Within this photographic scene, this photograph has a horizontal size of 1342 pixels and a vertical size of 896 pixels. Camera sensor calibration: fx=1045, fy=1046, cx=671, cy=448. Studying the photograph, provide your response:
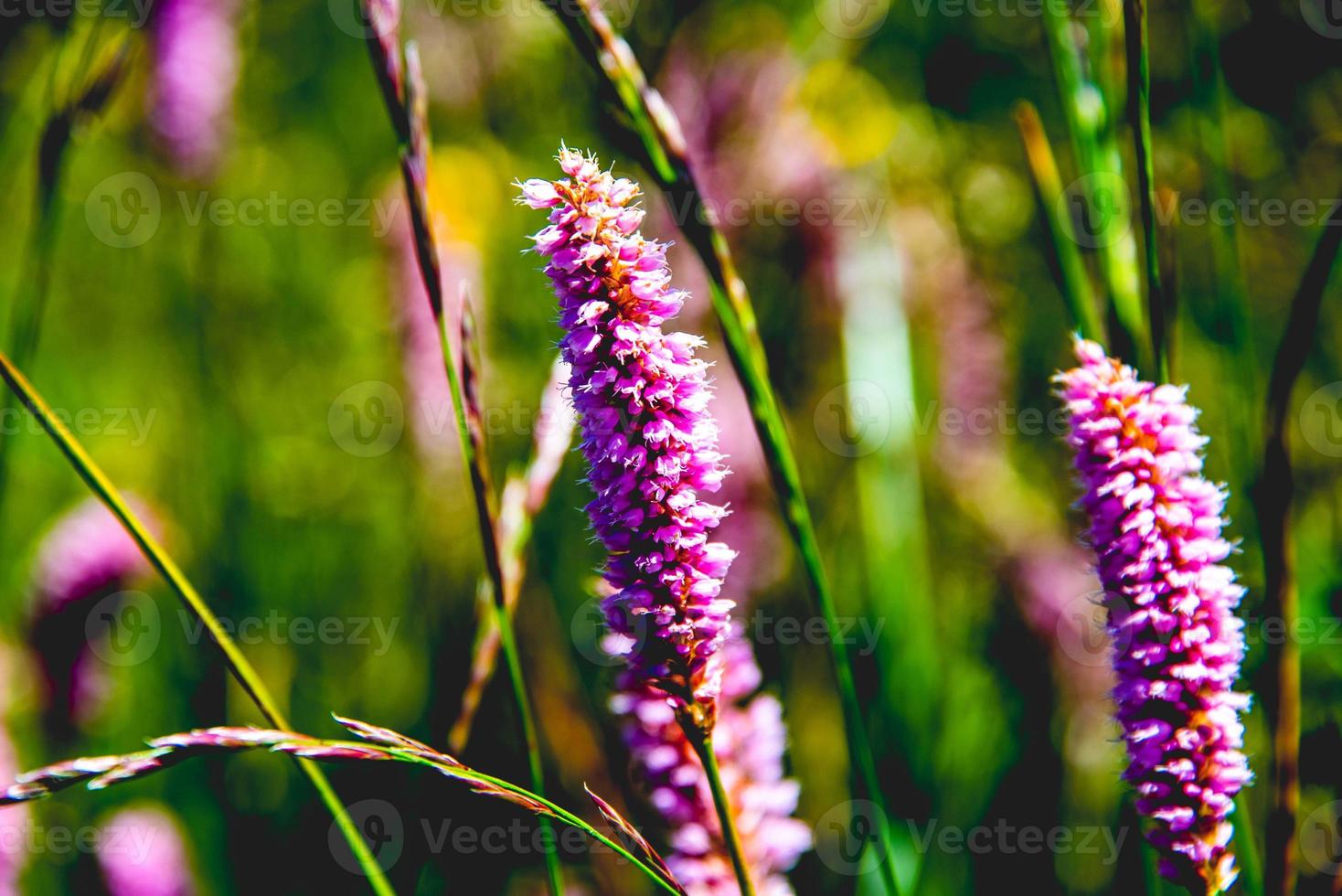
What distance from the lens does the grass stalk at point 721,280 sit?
3.22 feet

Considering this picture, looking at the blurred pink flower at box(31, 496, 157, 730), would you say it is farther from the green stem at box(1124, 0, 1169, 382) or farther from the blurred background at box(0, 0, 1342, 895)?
the green stem at box(1124, 0, 1169, 382)

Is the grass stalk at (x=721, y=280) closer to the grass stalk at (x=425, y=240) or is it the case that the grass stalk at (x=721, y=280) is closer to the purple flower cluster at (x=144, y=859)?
the grass stalk at (x=425, y=240)

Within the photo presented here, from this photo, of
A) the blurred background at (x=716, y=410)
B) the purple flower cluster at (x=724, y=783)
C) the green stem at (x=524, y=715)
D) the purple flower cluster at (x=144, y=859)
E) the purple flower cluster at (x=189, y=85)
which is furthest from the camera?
the purple flower cluster at (x=189, y=85)

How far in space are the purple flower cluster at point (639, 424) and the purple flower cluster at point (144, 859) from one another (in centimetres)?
152

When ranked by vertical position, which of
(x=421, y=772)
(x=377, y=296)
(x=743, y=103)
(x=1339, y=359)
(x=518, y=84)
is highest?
(x=518, y=84)

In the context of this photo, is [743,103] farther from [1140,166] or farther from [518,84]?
[1140,166]

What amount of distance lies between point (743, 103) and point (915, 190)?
647 millimetres

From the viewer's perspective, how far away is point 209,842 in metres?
2.48

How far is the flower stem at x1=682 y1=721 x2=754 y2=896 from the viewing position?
89cm

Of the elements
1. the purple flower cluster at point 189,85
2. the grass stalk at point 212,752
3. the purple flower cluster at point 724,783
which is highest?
the purple flower cluster at point 189,85

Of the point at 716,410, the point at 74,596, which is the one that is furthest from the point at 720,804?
the point at 716,410

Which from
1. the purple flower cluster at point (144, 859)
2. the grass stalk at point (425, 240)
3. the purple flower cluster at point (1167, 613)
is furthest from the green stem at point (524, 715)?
the purple flower cluster at point (144, 859)

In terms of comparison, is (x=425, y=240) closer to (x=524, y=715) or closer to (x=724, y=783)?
(x=524, y=715)

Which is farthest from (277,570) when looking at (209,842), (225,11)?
(225,11)
